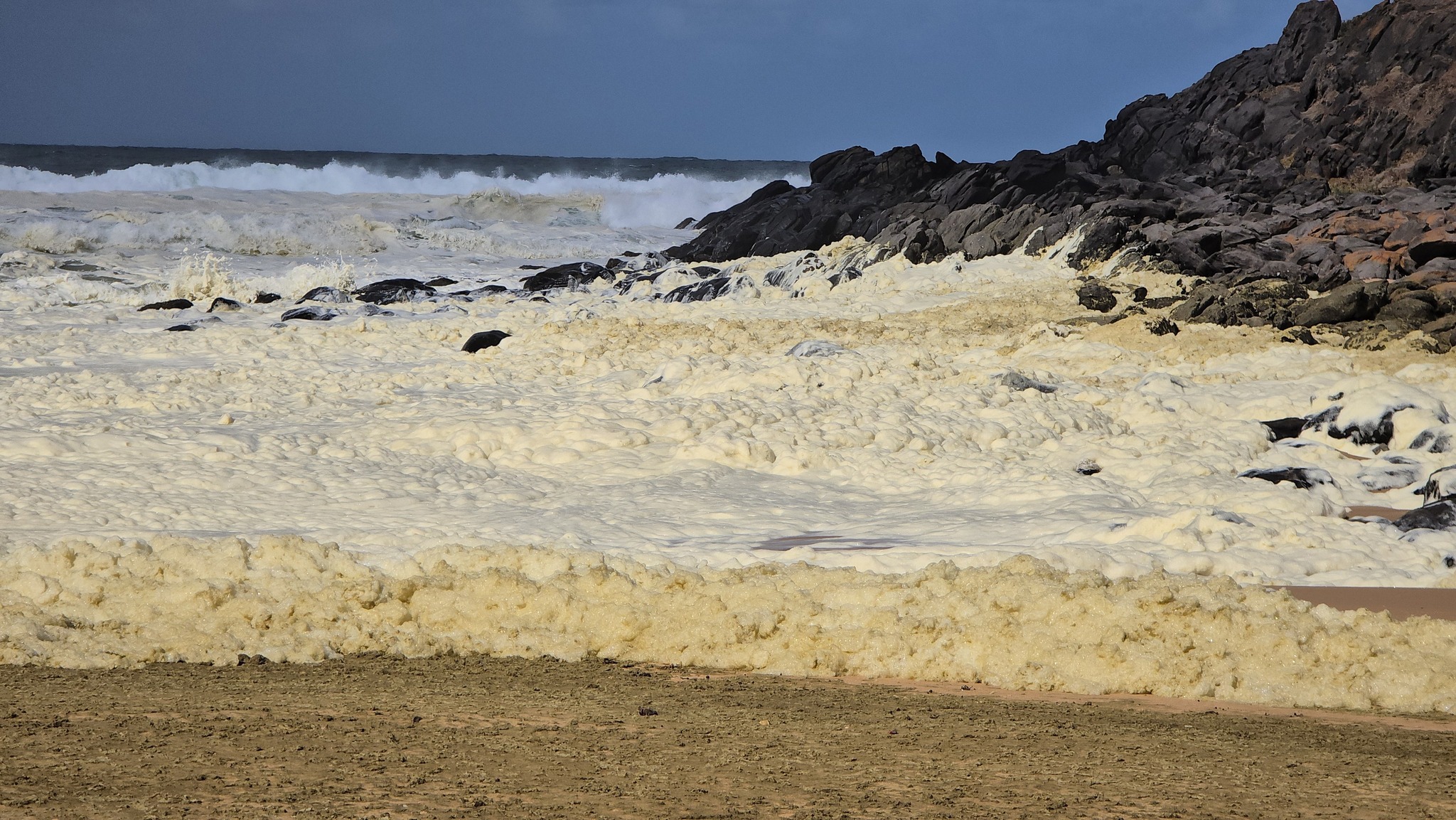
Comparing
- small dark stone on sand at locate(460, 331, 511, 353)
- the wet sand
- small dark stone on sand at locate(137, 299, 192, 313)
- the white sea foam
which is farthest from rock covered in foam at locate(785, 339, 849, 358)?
small dark stone on sand at locate(137, 299, 192, 313)

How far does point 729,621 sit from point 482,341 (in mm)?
8018

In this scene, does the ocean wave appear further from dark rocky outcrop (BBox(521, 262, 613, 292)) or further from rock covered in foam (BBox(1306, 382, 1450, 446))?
rock covered in foam (BBox(1306, 382, 1450, 446))

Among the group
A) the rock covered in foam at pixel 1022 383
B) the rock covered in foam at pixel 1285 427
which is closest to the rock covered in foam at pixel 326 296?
the rock covered in foam at pixel 1022 383

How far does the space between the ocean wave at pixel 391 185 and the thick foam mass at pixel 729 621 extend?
31.7m

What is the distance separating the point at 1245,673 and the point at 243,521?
16.4 ft

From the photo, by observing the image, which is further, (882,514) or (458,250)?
(458,250)

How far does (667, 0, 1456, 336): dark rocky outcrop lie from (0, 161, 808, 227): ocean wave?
332 inches

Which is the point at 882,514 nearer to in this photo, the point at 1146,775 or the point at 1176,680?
the point at 1176,680

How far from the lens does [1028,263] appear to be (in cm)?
1781

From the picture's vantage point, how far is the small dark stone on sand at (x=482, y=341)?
12.5 m

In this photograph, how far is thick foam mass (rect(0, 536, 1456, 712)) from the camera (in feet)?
15.4

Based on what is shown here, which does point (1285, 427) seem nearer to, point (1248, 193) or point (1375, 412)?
point (1375, 412)

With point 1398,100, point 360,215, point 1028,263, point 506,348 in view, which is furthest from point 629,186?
point 506,348

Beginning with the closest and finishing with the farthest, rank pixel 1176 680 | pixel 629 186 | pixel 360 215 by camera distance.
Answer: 1. pixel 1176 680
2. pixel 360 215
3. pixel 629 186
